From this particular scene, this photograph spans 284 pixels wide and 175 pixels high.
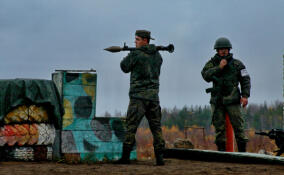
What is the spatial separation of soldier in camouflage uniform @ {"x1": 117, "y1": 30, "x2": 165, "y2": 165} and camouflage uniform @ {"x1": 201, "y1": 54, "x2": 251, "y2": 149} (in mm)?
1592

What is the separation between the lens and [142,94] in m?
7.52

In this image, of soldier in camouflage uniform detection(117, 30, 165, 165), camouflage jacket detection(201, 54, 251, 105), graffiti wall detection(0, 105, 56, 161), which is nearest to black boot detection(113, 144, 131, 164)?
soldier in camouflage uniform detection(117, 30, 165, 165)

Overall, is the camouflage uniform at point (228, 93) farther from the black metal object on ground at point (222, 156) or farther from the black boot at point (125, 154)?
the black boot at point (125, 154)

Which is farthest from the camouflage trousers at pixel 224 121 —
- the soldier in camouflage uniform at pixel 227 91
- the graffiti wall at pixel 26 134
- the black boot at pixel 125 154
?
the graffiti wall at pixel 26 134

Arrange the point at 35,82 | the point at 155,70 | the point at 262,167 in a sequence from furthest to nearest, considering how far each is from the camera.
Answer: the point at 35,82
the point at 155,70
the point at 262,167

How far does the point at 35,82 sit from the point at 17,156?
131 cm

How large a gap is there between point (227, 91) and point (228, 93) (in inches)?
1.7

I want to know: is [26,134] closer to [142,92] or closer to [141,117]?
[141,117]

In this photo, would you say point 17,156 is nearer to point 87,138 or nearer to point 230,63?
point 87,138

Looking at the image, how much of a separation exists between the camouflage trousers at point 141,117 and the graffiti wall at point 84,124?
1373 mm

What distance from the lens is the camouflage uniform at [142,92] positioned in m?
7.52

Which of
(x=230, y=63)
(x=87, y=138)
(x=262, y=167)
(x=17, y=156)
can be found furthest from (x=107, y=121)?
(x=262, y=167)

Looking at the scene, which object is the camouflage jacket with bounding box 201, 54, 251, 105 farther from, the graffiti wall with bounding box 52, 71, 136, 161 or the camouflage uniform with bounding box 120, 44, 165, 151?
the graffiti wall with bounding box 52, 71, 136, 161

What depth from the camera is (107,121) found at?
8938 millimetres
